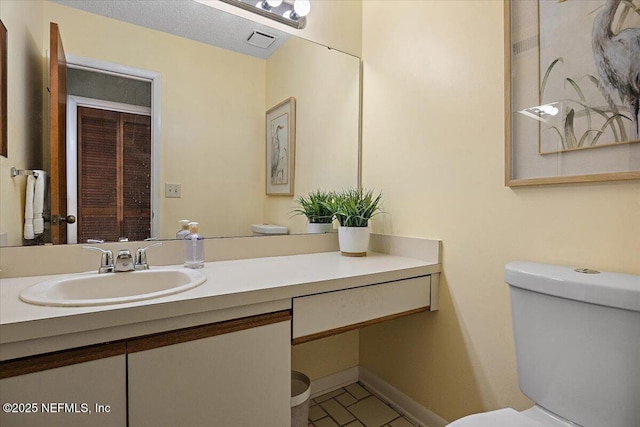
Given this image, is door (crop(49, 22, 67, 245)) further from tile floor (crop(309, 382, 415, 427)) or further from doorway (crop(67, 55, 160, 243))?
tile floor (crop(309, 382, 415, 427))

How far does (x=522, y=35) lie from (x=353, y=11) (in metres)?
0.99

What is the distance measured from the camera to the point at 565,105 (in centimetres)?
100

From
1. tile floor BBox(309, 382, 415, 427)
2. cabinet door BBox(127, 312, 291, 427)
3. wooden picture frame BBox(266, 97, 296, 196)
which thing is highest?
wooden picture frame BBox(266, 97, 296, 196)

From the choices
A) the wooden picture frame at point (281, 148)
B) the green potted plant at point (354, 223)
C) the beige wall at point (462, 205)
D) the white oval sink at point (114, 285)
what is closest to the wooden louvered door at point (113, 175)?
the white oval sink at point (114, 285)

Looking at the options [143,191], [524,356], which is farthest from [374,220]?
[143,191]

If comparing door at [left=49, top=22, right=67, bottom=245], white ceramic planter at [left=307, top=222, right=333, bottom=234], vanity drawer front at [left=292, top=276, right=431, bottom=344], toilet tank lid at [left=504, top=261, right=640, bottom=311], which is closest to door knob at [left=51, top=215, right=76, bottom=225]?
door at [left=49, top=22, right=67, bottom=245]

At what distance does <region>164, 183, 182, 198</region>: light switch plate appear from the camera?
1.33m

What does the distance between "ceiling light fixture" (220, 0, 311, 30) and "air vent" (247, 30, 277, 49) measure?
0.09 m

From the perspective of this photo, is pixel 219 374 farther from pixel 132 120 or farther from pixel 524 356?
pixel 132 120

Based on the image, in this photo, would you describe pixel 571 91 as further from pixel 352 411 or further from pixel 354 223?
pixel 352 411

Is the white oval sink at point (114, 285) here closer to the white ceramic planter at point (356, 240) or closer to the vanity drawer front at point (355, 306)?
the vanity drawer front at point (355, 306)

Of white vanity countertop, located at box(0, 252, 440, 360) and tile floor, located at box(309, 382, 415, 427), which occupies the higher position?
white vanity countertop, located at box(0, 252, 440, 360)

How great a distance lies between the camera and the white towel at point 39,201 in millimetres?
1099

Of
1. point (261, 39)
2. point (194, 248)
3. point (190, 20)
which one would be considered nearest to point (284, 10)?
point (261, 39)
